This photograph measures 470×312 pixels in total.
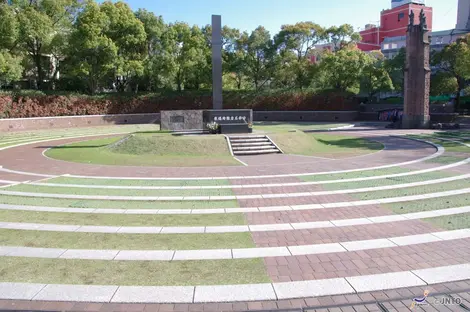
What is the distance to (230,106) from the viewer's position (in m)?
44.5

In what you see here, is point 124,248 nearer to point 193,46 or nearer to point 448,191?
point 448,191

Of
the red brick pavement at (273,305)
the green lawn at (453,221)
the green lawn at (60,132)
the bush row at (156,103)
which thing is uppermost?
the bush row at (156,103)

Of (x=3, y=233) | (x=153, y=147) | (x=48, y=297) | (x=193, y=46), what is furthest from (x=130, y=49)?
(x=48, y=297)

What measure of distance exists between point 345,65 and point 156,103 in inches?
857

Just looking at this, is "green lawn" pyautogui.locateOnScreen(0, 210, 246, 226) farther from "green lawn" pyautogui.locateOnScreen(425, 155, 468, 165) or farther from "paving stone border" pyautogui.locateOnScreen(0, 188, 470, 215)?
"green lawn" pyautogui.locateOnScreen(425, 155, 468, 165)

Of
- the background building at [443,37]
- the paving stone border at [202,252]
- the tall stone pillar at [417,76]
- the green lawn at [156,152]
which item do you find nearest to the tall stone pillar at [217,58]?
the green lawn at [156,152]

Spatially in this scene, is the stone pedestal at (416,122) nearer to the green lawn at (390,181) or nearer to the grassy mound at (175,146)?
the grassy mound at (175,146)

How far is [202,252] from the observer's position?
5.63m

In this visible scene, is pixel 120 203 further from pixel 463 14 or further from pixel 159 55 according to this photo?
pixel 463 14

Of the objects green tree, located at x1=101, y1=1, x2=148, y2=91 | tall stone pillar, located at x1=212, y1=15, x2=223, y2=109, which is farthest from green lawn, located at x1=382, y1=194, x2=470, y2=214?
green tree, located at x1=101, y1=1, x2=148, y2=91

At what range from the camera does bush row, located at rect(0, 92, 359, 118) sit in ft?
111

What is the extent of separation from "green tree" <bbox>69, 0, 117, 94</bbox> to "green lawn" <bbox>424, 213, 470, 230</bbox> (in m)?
33.8

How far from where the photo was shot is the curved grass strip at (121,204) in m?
8.28

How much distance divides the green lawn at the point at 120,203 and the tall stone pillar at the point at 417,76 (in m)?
26.3
